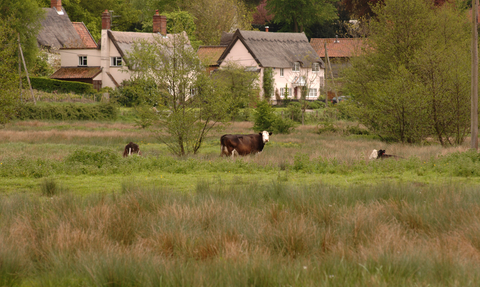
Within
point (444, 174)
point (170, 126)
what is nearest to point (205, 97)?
point (170, 126)

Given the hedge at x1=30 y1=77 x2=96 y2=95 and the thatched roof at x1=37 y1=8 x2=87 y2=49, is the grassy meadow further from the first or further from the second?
the thatched roof at x1=37 y1=8 x2=87 y2=49

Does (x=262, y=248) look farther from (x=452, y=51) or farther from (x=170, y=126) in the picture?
(x=452, y=51)

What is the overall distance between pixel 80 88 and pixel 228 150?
40.1 meters

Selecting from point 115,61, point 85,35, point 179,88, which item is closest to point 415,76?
point 179,88

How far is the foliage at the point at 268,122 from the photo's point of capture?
32969 mm

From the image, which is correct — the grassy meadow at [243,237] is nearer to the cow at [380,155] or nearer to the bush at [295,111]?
the cow at [380,155]

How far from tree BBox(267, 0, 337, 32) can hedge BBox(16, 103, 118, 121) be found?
49.8m

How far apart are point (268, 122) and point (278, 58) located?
128ft

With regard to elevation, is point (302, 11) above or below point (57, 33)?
above

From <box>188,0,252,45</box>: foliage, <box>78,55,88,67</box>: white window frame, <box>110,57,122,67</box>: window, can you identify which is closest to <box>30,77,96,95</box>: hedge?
<box>110,57,122,67</box>: window

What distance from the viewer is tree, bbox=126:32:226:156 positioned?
20.0m

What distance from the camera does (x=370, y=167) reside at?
52.0 feet

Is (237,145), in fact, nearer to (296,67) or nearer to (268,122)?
(268,122)

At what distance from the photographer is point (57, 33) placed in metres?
68.8
